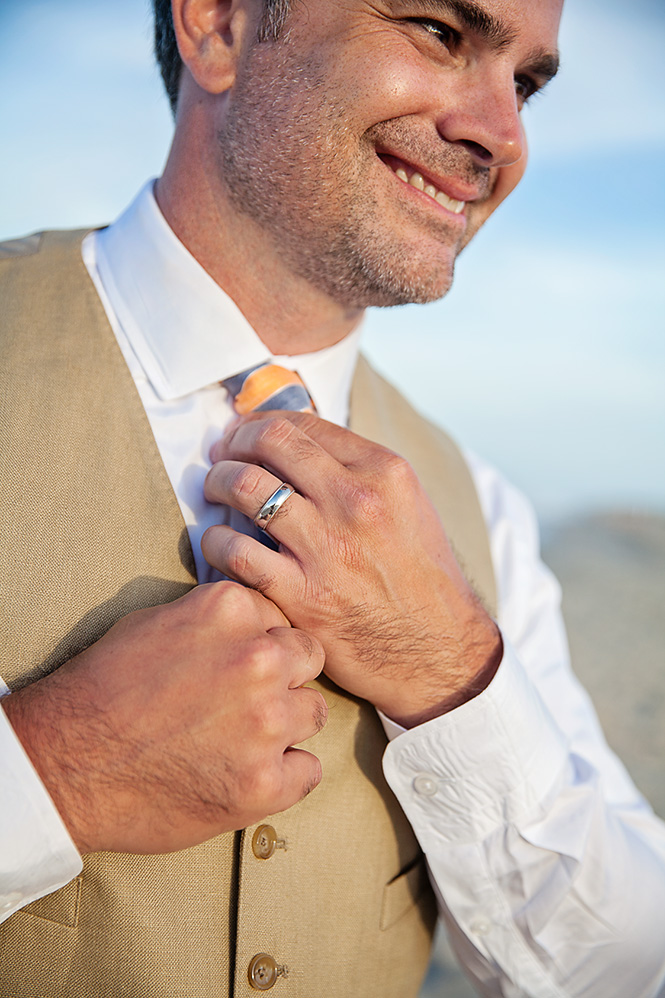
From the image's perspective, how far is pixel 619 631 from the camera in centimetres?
421

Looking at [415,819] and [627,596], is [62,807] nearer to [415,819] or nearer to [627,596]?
[415,819]

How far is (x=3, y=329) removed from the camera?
1.03 meters

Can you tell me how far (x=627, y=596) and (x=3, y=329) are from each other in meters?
4.35

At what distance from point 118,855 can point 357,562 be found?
441 mm

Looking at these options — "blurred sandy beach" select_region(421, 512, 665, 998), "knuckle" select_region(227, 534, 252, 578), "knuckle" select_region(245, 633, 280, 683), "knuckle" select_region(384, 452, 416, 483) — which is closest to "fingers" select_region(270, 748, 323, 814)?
"knuckle" select_region(245, 633, 280, 683)

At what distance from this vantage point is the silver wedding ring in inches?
35.2

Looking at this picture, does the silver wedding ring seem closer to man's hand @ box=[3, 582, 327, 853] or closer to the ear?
man's hand @ box=[3, 582, 327, 853]

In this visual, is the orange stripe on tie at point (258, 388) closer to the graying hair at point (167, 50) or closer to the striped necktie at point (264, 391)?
the striped necktie at point (264, 391)

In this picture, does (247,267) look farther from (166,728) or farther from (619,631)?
(619,631)

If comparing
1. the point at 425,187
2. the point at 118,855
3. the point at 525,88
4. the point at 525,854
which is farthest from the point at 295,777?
the point at 525,88

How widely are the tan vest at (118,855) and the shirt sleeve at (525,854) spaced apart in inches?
3.0

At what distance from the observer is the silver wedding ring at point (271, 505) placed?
893 mm

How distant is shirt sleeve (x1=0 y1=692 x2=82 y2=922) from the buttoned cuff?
1.46ft

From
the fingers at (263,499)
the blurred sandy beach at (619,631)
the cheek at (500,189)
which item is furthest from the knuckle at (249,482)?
the blurred sandy beach at (619,631)
